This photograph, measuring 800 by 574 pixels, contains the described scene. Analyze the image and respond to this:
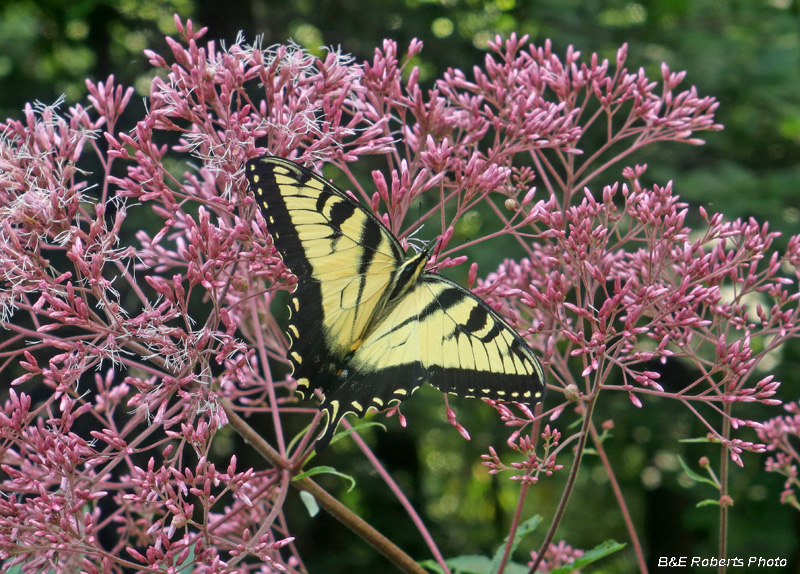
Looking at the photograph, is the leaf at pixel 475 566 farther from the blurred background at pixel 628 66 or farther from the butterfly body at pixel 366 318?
the blurred background at pixel 628 66

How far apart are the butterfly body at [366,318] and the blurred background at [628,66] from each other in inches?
146

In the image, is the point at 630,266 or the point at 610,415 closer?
the point at 630,266

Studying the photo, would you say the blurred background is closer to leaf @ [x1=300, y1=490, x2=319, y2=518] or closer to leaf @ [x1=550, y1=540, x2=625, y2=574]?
leaf @ [x1=550, y1=540, x2=625, y2=574]

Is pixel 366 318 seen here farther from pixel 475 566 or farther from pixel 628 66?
pixel 628 66

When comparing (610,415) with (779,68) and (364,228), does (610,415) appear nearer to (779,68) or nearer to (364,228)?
(779,68)

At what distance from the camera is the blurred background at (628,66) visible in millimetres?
5703

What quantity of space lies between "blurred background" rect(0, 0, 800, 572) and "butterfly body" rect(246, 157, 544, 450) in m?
3.70

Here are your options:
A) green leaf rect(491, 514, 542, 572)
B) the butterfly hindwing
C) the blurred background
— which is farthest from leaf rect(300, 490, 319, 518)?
the blurred background

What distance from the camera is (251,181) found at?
5.92 feet

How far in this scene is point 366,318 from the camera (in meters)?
2.19

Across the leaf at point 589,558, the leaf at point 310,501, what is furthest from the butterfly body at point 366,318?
the leaf at point 589,558

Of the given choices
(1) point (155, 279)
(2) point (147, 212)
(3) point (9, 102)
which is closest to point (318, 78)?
(1) point (155, 279)

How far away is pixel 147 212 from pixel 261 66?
400cm

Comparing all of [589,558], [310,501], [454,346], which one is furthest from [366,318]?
[589,558]
